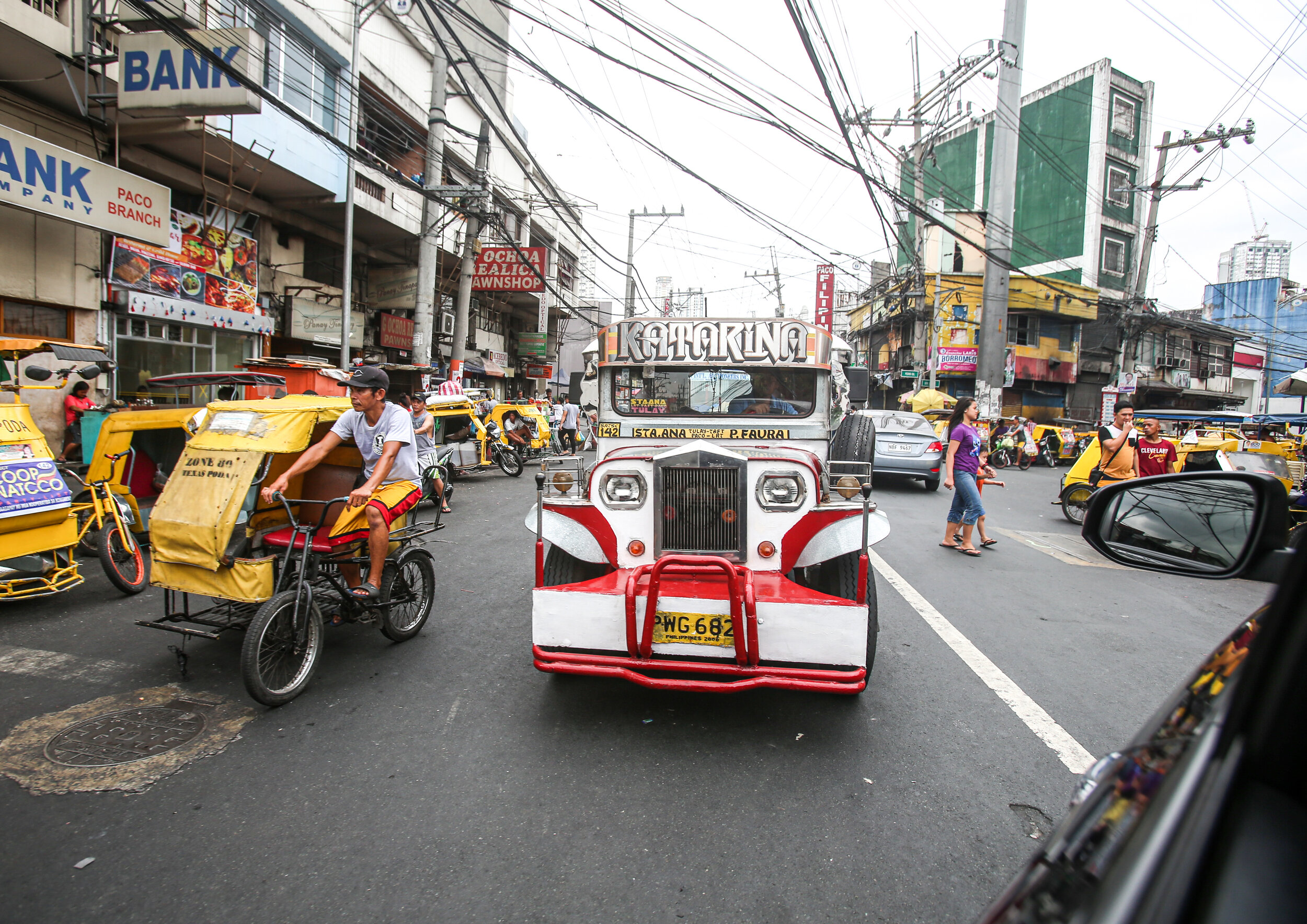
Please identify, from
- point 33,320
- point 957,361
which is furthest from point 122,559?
point 957,361

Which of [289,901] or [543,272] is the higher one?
[543,272]

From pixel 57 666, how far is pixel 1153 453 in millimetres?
12140

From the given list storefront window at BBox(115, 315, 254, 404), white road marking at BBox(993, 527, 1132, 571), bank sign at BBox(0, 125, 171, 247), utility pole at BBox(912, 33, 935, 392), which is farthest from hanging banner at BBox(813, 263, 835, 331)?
bank sign at BBox(0, 125, 171, 247)

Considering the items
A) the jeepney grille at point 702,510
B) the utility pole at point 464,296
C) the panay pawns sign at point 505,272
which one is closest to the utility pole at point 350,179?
the utility pole at point 464,296

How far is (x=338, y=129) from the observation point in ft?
53.7

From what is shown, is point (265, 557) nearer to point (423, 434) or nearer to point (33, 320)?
point (423, 434)

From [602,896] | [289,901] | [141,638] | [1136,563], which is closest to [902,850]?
[602,896]

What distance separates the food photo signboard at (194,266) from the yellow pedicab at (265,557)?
9456 mm

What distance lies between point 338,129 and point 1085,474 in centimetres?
1759

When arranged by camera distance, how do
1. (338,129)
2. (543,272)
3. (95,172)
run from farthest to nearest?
Result: (543,272) → (338,129) → (95,172)

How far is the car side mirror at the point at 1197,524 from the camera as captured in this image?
1400 millimetres

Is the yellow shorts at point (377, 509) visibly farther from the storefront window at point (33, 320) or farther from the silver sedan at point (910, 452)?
the silver sedan at point (910, 452)

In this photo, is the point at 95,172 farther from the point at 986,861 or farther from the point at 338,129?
the point at 986,861

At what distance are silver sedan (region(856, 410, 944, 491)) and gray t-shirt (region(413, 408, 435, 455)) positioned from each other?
25.4ft
